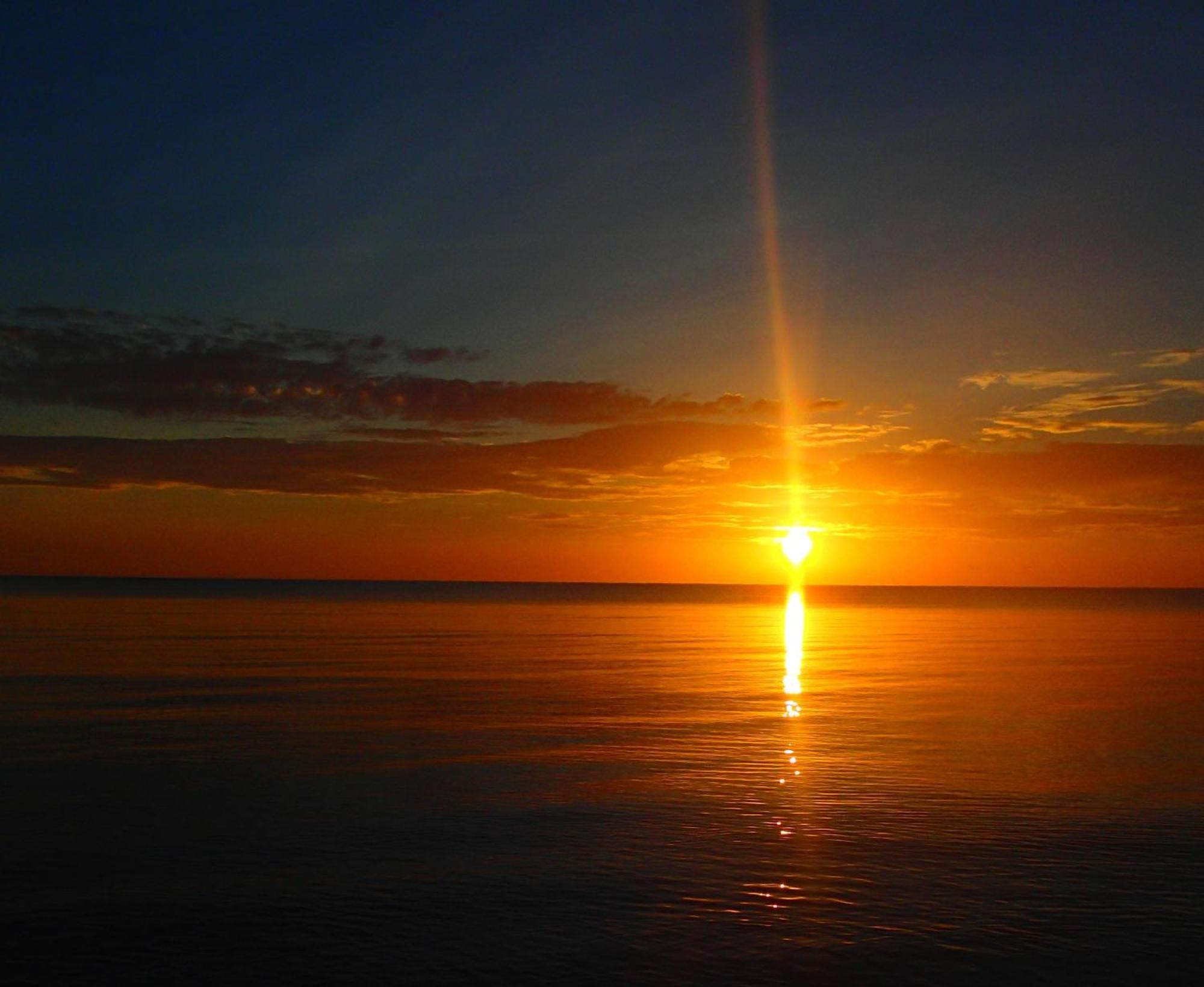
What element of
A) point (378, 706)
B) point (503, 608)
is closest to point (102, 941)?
point (378, 706)

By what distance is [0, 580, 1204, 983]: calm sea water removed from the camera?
14336 millimetres

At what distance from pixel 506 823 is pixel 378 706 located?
1639 cm

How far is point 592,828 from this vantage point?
20.6 m

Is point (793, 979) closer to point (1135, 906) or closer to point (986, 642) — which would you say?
point (1135, 906)

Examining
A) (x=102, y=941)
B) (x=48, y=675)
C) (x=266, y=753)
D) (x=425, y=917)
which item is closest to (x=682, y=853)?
(x=425, y=917)

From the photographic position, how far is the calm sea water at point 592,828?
14.3 meters

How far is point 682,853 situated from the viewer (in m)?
18.9

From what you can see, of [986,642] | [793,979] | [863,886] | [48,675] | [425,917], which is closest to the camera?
[793,979]

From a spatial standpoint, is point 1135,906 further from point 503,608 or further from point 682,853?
point 503,608

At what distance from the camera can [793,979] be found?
13453 millimetres

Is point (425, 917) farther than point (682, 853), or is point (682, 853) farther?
point (682, 853)

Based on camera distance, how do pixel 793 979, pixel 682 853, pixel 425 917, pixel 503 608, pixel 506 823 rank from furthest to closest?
pixel 503 608
pixel 506 823
pixel 682 853
pixel 425 917
pixel 793 979

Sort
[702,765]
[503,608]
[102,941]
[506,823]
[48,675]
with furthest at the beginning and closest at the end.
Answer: [503,608] < [48,675] < [702,765] < [506,823] < [102,941]

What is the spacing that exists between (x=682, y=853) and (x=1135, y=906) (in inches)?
269
